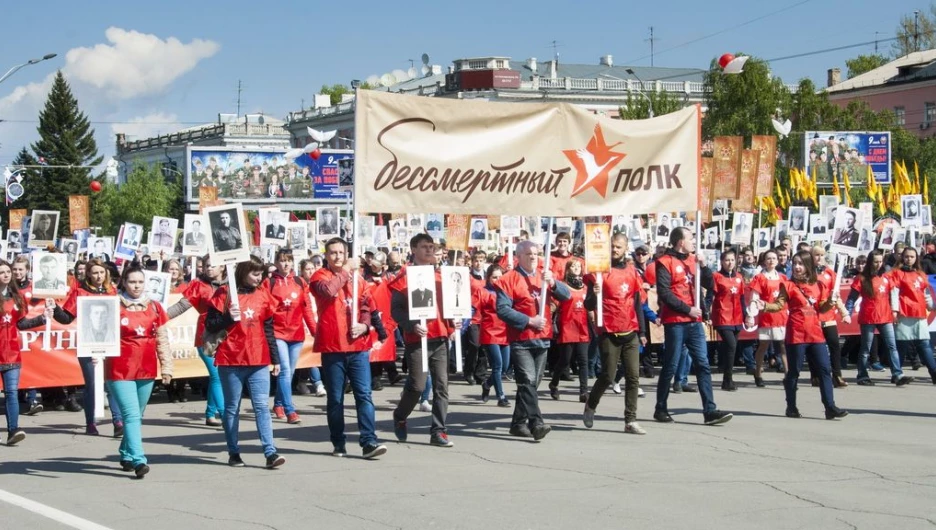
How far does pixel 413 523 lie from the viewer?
7.65m

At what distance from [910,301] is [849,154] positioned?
131 ft

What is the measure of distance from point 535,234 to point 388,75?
256ft

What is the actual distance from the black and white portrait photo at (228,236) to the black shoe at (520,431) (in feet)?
10.1

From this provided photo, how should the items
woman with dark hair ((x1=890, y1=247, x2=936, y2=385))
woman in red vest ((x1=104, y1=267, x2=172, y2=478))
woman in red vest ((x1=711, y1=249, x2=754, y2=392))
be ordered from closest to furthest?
woman in red vest ((x1=104, y1=267, x2=172, y2=478)) < woman in red vest ((x1=711, y1=249, x2=754, y2=392)) < woman with dark hair ((x1=890, y1=247, x2=936, y2=385))

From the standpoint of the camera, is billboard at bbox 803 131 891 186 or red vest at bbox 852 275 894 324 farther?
billboard at bbox 803 131 891 186

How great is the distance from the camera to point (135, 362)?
9719 millimetres

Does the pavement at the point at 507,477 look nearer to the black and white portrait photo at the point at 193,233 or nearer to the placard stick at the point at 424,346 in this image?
the placard stick at the point at 424,346

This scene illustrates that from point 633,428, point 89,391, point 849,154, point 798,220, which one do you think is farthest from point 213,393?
point 849,154

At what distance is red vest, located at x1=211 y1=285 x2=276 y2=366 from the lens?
9648 millimetres

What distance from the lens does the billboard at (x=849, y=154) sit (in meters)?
54.2

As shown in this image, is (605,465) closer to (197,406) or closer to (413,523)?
(413,523)

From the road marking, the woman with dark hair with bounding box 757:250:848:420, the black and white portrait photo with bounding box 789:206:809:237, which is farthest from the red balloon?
the black and white portrait photo with bounding box 789:206:809:237

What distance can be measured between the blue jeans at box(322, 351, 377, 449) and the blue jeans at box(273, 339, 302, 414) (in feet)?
7.73

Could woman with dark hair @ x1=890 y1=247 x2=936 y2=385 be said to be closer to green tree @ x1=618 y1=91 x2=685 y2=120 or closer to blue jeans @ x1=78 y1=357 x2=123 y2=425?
blue jeans @ x1=78 y1=357 x2=123 y2=425
